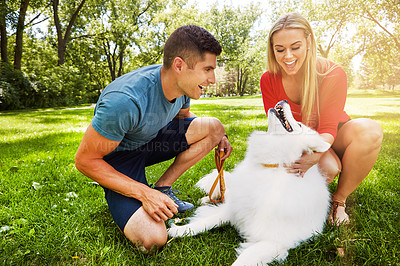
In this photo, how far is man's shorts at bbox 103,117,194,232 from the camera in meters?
1.81

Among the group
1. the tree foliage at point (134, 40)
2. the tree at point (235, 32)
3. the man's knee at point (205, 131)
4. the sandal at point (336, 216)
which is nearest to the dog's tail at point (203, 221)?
the man's knee at point (205, 131)

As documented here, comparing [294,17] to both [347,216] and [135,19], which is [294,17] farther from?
[135,19]

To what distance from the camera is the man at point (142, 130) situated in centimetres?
165

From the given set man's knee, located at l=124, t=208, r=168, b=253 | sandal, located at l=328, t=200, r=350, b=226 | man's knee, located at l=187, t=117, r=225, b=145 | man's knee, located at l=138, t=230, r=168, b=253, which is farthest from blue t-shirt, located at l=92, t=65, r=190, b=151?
sandal, located at l=328, t=200, r=350, b=226

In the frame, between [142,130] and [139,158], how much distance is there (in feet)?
1.27

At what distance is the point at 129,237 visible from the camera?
1.73 m

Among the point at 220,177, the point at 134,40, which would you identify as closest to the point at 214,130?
the point at 220,177

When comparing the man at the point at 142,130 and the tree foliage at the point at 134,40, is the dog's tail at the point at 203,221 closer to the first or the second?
the man at the point at 142,130

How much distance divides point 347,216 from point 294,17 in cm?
172

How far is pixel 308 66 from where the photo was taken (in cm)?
210

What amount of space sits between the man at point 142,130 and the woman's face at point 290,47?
513 mm

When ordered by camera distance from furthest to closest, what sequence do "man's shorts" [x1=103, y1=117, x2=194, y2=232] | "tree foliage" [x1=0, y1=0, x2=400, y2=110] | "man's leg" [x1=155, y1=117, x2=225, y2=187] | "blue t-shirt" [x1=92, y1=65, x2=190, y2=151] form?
"tree foliage" [x1=0, y1=0, x2=400, y2=110] → "man's leg" [x1=155, y1=117, x2=225, y2=187] → "man's shorts" [x1=103, y1=117, x2=194, y2=232] → "blue t-shirt" [x1=92, y1=65, x2=190, y2=151]

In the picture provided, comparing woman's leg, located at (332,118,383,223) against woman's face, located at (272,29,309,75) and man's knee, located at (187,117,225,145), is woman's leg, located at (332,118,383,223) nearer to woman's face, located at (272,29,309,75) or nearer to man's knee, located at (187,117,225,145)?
woman's face, located at (272,29,309,75)

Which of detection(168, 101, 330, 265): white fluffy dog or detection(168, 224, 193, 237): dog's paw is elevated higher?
detection(168, 101, 330, 265): white fluffy dog
